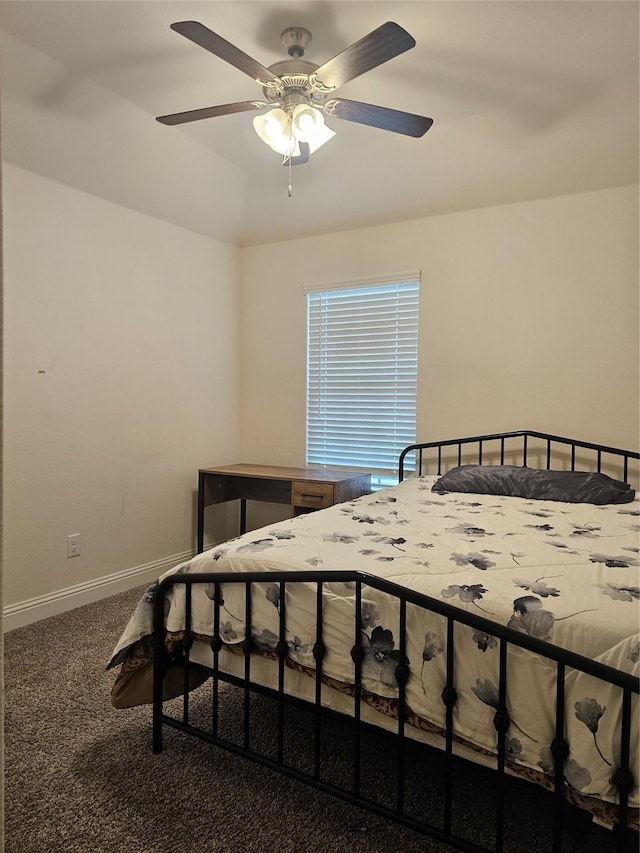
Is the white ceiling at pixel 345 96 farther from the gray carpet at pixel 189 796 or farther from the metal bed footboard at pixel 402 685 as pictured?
the gray carpet at pixel 189 796

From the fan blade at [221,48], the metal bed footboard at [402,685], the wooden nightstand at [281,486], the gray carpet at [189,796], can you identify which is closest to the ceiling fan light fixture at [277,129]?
the fan blade at [221,48]

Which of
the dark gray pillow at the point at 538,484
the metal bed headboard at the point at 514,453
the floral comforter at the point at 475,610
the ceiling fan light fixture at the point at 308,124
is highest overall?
the ceiling fan light fixture at the point at 308,124

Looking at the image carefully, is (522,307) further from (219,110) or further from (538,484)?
(219,110)

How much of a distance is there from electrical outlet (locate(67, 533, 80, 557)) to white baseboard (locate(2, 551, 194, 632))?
0.58 ft

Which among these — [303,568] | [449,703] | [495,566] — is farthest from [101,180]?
[449,703]

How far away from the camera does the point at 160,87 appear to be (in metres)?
2.55

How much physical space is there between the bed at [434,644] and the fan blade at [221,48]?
5.16ft

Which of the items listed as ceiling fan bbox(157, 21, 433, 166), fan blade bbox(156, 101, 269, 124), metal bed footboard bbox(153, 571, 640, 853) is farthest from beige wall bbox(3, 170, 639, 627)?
metal bed footboard bbox(153, 571, 640, 853)

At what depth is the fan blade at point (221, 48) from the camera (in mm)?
1658

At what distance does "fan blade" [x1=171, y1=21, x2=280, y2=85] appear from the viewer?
166 centimetres

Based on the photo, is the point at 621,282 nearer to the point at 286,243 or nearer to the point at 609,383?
the point at 609,383

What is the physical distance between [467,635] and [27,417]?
2387 mm

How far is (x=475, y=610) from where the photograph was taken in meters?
1.34

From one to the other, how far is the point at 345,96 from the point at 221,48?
973 mm
